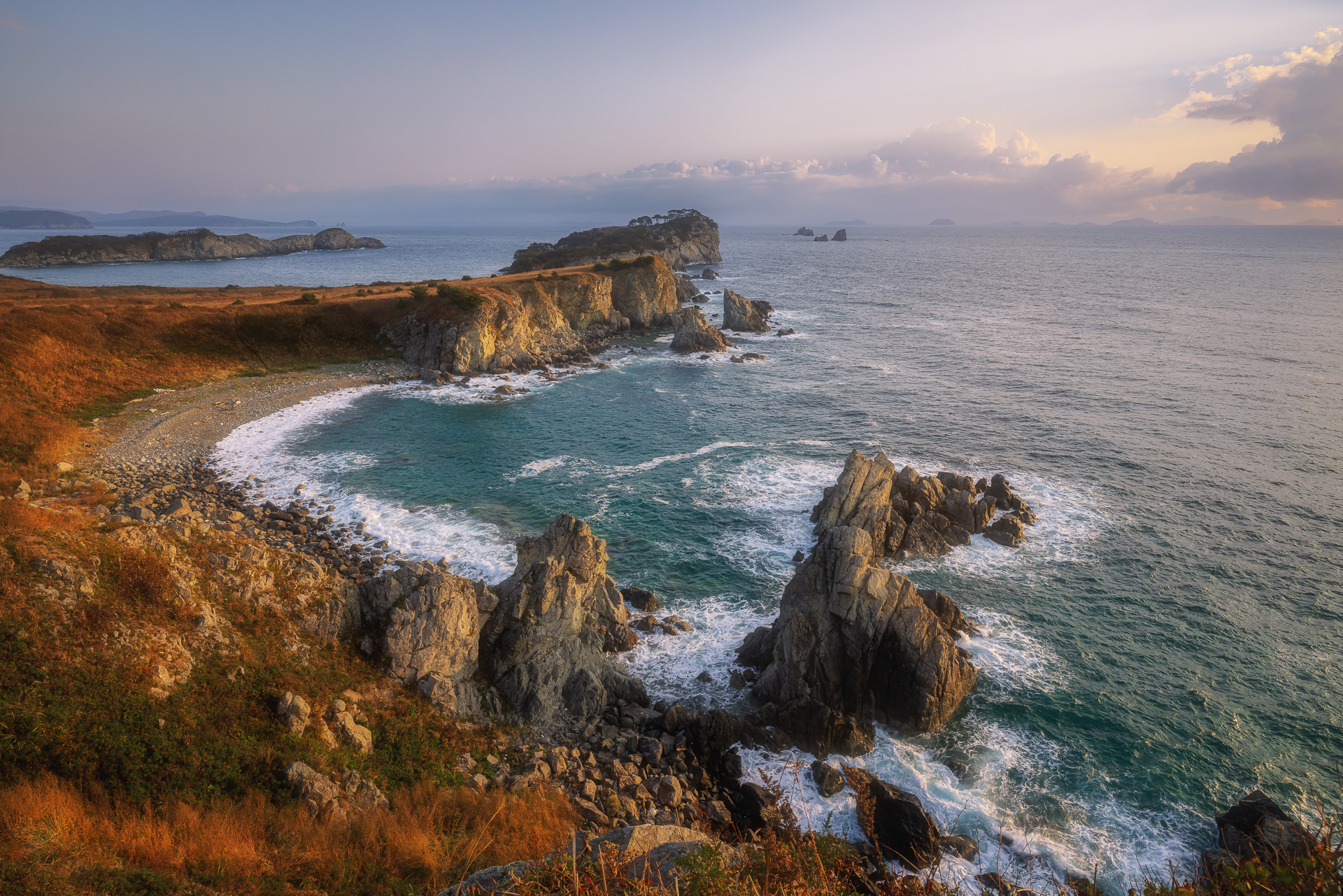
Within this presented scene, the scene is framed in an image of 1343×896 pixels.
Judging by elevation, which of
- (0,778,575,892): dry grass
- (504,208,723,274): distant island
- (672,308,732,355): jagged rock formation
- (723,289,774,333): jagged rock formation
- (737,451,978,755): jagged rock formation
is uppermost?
(504,208,723,274): distant island

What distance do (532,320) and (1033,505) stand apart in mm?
63473

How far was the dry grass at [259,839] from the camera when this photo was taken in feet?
35.7

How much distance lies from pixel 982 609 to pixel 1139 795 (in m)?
10.3

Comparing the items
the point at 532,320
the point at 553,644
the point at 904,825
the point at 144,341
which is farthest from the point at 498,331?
the point at 904,825

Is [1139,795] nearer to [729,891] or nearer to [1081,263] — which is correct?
[729,891]

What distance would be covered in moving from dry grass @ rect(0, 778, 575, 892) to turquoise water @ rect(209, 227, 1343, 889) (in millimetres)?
11382

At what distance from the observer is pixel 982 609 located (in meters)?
30.6

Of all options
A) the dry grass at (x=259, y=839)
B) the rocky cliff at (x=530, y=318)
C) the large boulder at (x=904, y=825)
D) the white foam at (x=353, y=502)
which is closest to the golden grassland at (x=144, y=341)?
the rocky cliff at (x=530, y=318)

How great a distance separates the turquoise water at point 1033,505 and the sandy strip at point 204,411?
2.84 metres

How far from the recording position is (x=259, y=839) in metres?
12.9

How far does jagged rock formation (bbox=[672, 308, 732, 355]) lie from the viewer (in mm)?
84250

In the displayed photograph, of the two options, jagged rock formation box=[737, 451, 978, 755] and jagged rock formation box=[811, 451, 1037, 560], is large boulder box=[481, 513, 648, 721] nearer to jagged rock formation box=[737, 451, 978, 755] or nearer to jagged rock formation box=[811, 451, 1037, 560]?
jagged rock formation box=[737, 451, 978, 755]

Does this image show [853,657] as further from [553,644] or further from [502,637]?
[502,637]

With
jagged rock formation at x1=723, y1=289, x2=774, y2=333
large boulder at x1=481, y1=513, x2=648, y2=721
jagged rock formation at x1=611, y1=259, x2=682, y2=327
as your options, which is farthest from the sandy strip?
jagged rock formation at x1=723, y1=289, x2=774, y2=333
